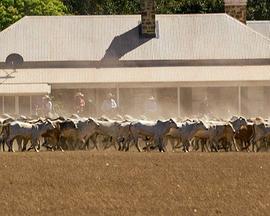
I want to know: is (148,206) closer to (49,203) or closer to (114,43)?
(49,203)

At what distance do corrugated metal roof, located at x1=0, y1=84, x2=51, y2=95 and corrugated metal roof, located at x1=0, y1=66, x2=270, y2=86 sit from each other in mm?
714

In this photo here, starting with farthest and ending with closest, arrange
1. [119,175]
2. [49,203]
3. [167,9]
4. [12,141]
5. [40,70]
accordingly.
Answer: [167,9]
[40,70]
[12,141]
[119,175]
[49,203]

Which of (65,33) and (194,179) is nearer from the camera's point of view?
(194,179)

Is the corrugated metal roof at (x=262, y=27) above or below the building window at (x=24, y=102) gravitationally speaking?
above

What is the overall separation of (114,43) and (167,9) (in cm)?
3245

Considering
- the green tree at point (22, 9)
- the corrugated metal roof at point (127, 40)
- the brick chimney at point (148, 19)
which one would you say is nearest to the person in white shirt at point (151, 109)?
the corrugated metal roof at point (127, 40)

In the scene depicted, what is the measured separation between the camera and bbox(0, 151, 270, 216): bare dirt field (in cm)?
Result: 2586

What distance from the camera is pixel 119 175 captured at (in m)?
27.7

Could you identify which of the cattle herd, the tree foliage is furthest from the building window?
the tree foliage

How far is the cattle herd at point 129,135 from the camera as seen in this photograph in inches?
1303

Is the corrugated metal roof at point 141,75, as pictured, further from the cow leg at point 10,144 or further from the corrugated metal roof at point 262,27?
the cow leg at point 10,144

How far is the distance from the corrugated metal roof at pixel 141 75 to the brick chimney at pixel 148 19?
2.79m

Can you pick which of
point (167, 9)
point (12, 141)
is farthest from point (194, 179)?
point (167, 9)

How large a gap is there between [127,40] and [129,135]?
91.0 feet
